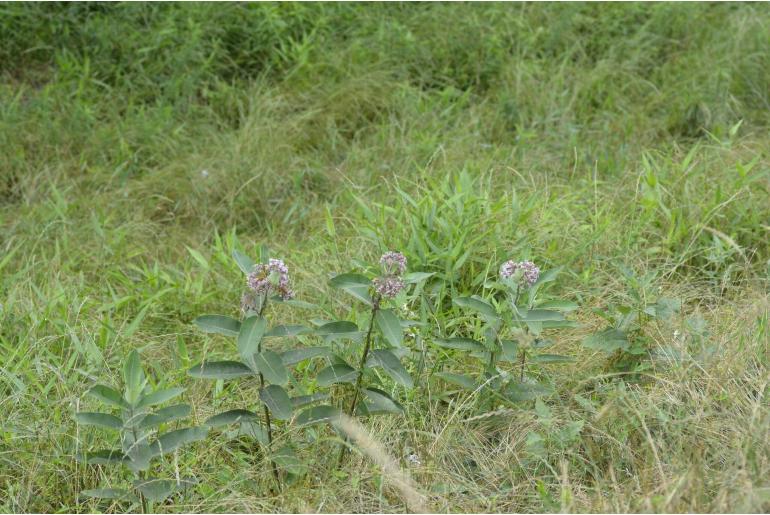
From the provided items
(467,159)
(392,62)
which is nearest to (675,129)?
(467,159)

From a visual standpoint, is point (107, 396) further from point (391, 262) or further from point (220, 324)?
point (391, 262)

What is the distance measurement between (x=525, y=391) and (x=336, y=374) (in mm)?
517

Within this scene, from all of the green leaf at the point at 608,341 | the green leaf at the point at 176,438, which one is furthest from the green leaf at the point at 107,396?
the green leaf at the point at 608,341

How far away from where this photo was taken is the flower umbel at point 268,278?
2107 millimetres

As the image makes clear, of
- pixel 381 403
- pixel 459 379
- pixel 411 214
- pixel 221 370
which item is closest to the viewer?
pixel 221 370

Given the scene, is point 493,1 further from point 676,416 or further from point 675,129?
point 676,416

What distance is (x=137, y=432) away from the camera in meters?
2.18

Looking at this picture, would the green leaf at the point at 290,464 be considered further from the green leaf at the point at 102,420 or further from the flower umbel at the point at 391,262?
the flower umbel at the point at 391,262

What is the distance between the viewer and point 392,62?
5074 mm

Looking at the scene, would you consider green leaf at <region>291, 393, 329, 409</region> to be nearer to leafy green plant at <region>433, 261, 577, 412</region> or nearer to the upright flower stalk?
the upright flower stalk

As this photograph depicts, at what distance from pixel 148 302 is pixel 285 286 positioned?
1.26 meters

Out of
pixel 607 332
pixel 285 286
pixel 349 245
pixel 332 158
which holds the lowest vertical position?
pixel 332 158

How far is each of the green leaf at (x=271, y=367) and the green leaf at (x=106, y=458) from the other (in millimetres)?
362

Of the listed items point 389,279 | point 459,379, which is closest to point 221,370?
point 389,279
